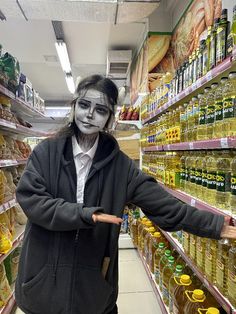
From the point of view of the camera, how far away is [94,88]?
4.85ft

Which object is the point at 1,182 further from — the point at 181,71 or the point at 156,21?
the point at 156,21

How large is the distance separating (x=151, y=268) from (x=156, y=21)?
3.54 metres

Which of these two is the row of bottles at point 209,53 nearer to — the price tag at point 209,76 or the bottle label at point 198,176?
the price tag at point 209,76

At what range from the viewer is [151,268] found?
3.27 metres

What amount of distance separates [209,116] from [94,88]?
2.71 ft

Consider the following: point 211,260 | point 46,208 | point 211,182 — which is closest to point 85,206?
point 46,208

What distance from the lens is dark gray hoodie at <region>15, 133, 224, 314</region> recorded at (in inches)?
53.6

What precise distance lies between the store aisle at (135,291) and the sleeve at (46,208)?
1.94 meters

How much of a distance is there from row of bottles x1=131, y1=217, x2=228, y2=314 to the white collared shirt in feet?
3.32

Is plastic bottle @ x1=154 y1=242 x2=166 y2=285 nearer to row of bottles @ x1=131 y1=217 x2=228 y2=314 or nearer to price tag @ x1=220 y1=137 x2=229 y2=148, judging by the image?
row of bottles @ x1=131 y1=217 x2=228 y2=314

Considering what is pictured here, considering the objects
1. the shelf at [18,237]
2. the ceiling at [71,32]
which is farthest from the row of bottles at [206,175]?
the ceiling at [71,32]

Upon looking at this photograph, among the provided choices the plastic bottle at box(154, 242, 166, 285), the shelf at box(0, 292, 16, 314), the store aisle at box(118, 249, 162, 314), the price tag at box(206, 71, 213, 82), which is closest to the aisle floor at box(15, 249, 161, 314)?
the store aisle at box(118, 249, 162, 314)

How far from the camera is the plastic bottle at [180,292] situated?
2.10m

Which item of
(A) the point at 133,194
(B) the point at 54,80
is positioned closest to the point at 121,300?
(A) the point at 133,194
